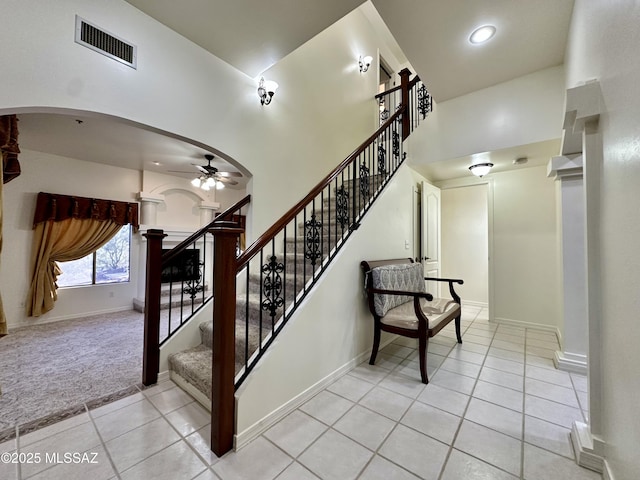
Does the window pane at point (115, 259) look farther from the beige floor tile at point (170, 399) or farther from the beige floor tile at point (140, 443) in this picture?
the beige floor tile at point (140, 443)

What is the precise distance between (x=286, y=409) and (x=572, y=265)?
2.99 meters

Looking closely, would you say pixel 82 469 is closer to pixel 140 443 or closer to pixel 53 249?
pixel 140 443

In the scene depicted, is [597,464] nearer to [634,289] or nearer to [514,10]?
[634,289]

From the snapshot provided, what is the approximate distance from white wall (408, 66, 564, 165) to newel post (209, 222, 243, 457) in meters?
3.21

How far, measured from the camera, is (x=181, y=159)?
14.9ft

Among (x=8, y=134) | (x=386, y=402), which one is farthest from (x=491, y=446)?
Result: (x=8, y=134)

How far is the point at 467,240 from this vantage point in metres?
5.28

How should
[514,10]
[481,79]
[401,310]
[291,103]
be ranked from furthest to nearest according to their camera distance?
[291,103]
[481,79]
[401,310]
[514,10]

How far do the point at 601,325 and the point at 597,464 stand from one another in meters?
0.76

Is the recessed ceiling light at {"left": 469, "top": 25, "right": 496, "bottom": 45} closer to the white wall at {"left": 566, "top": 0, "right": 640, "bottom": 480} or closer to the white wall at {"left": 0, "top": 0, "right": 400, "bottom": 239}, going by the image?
the white wall at {"left": 566, "top": 0, "right": 640, "bottom": 480}

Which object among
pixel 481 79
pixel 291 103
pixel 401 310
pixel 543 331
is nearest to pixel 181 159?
pixel 291 103

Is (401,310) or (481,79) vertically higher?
(481,79)

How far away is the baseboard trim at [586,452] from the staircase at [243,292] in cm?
186

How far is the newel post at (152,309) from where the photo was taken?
7.16 ft
